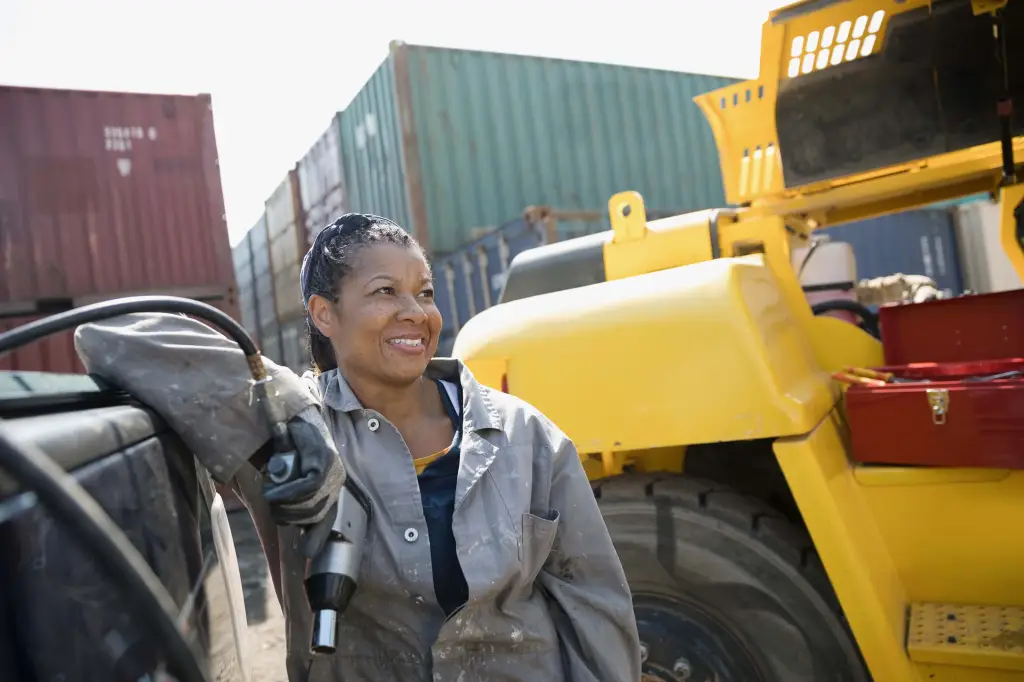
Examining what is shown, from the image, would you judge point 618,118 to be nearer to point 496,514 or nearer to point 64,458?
point 496,514

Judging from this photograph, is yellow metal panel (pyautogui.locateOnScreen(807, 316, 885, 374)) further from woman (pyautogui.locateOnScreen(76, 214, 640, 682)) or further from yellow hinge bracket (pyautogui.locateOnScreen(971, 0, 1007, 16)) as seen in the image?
woman (pyautogui.locateOnScreen(76, 214, 640, 682))

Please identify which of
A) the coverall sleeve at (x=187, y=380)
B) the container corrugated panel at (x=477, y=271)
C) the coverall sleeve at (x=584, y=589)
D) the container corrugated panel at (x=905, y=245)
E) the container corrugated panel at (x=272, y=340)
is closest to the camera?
the coverall sleeve at (x=187, y=380)

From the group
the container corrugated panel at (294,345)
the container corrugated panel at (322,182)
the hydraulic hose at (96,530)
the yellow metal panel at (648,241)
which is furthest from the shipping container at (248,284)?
the hydraulic hose at (96,530)

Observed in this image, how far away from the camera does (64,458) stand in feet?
2.28

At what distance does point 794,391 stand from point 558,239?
441 cm

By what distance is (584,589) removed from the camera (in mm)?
1422

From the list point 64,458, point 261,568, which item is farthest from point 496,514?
point 261,568

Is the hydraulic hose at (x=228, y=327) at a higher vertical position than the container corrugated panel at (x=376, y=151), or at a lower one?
lower

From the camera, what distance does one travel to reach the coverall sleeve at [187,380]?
35.8 inches

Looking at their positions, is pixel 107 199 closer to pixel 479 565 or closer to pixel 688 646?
pixel 688 646

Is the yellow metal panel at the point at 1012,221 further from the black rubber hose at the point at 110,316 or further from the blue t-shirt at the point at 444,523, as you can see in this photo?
the black rubber hose at the point at 110,316

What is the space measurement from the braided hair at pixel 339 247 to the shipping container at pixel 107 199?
588cm

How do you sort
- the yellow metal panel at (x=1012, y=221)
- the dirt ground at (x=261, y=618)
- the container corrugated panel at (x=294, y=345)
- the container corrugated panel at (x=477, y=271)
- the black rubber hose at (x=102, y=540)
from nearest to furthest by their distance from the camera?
the black rubber hose at (x=102, y=540) < the yellow metal panel at (x=1012, y=221) < the dirt ground at (x=261, y=618) < the container corrugated panel at (x=477, y=271) < the container corrugated panel at (x=294, y=345)

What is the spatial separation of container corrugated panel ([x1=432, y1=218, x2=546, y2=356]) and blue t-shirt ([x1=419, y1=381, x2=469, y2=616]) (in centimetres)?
448
